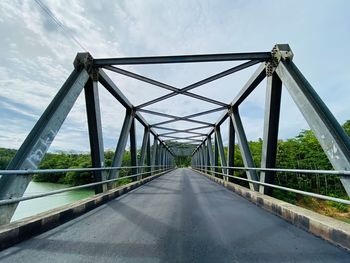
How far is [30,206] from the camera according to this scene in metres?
20.4

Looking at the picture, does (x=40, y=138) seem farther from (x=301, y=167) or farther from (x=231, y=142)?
(x=301, y=167)

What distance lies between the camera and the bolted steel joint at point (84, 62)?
5.45 metres

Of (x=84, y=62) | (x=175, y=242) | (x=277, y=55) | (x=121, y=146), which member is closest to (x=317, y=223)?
(x=175, y=242)

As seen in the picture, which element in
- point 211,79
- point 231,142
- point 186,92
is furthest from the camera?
point 231,142

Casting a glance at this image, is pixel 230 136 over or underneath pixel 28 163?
over

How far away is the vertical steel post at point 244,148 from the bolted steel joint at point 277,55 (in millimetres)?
2722

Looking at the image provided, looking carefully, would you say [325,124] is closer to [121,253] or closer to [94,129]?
[121,253]

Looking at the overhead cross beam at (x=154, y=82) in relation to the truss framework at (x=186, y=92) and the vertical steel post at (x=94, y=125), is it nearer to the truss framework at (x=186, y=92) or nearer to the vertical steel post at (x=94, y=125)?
the truss framework at (x=186, y=92)

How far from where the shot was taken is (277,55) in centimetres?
504

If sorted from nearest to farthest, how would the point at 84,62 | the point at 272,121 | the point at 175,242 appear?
the point at 175,242 < the point at 272,121 < the point at 84,62

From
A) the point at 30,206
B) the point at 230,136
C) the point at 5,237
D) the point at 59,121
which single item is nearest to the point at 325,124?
the point at 5,237

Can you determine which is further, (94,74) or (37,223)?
(94,74)

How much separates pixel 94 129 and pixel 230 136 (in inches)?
243

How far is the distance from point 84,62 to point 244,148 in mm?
5570
